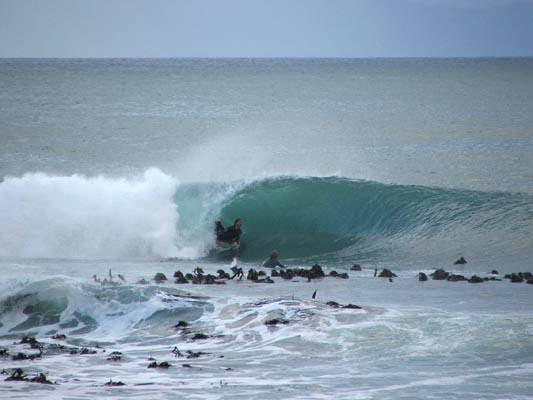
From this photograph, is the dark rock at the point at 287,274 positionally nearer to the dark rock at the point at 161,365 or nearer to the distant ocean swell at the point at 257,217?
the distant ocean swell at the point at 257,217

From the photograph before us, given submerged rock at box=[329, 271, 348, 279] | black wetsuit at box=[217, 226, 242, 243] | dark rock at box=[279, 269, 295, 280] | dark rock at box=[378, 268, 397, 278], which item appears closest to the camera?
dark rock at box=[279, 269, 295, 280]

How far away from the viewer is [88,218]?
3459cm

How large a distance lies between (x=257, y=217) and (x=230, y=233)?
4248mm

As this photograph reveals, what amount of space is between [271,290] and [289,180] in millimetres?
16046

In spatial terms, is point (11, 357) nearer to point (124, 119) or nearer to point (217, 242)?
point (217, 242)

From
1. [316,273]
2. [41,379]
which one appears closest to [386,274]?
[316,273]

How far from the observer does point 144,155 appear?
202 feet

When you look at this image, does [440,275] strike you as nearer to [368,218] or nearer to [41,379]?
[368,218]

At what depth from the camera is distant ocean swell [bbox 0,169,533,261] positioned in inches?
1278

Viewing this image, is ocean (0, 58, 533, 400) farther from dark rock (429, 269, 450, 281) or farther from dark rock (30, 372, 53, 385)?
dark rock (429, 269, 450, 281)

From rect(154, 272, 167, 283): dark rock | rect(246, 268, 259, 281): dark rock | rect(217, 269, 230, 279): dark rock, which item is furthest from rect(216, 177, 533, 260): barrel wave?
rect(154, 272, 167, 283): dark rock

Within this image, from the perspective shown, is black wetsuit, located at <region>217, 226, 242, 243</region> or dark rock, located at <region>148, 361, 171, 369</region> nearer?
dark rock, located at <region>148, 361, 171, 369</region>

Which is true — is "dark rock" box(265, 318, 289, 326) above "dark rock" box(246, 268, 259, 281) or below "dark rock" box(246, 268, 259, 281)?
below

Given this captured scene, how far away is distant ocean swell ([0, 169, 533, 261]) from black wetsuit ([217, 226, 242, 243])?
1.88 ft
